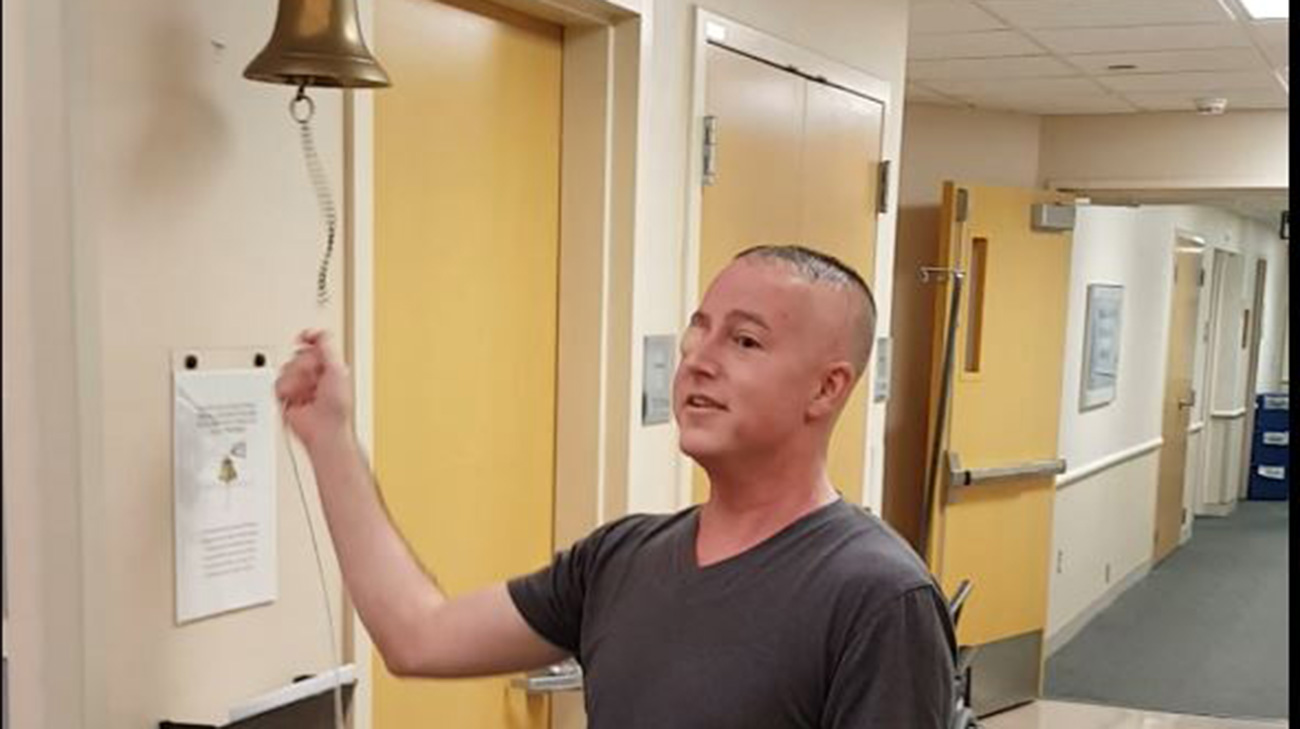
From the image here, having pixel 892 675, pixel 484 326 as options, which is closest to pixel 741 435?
pixel 892 675

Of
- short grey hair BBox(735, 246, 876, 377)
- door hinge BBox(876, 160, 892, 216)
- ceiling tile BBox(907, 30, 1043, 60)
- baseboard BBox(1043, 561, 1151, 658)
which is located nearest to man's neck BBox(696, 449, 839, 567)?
short grey hair BBox(735, 246, 876, 377)

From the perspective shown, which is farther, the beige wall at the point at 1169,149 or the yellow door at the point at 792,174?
the beige wall at the point at 1169,149

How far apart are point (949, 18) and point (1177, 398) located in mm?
4703

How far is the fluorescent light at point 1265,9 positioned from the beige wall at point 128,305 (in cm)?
281

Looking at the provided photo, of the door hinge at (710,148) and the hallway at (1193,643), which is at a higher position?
the door hinge at (710,148)

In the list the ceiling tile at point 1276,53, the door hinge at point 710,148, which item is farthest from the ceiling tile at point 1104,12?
the door hinge at point 710,148

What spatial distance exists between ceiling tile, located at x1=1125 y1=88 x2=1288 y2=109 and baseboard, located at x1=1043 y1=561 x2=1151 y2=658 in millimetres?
2371

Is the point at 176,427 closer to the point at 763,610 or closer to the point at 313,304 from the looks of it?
the point at 313,304

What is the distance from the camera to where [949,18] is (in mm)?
3668

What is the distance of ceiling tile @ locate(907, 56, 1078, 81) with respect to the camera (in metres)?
4.31

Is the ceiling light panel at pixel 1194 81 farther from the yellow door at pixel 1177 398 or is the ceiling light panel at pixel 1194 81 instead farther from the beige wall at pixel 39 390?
the beige wall at pixel 39 390

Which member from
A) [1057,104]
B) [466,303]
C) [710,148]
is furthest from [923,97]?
[466,303]

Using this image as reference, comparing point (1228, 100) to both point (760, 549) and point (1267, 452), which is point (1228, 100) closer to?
point (760, 549)

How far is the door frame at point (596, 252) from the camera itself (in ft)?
7.06
